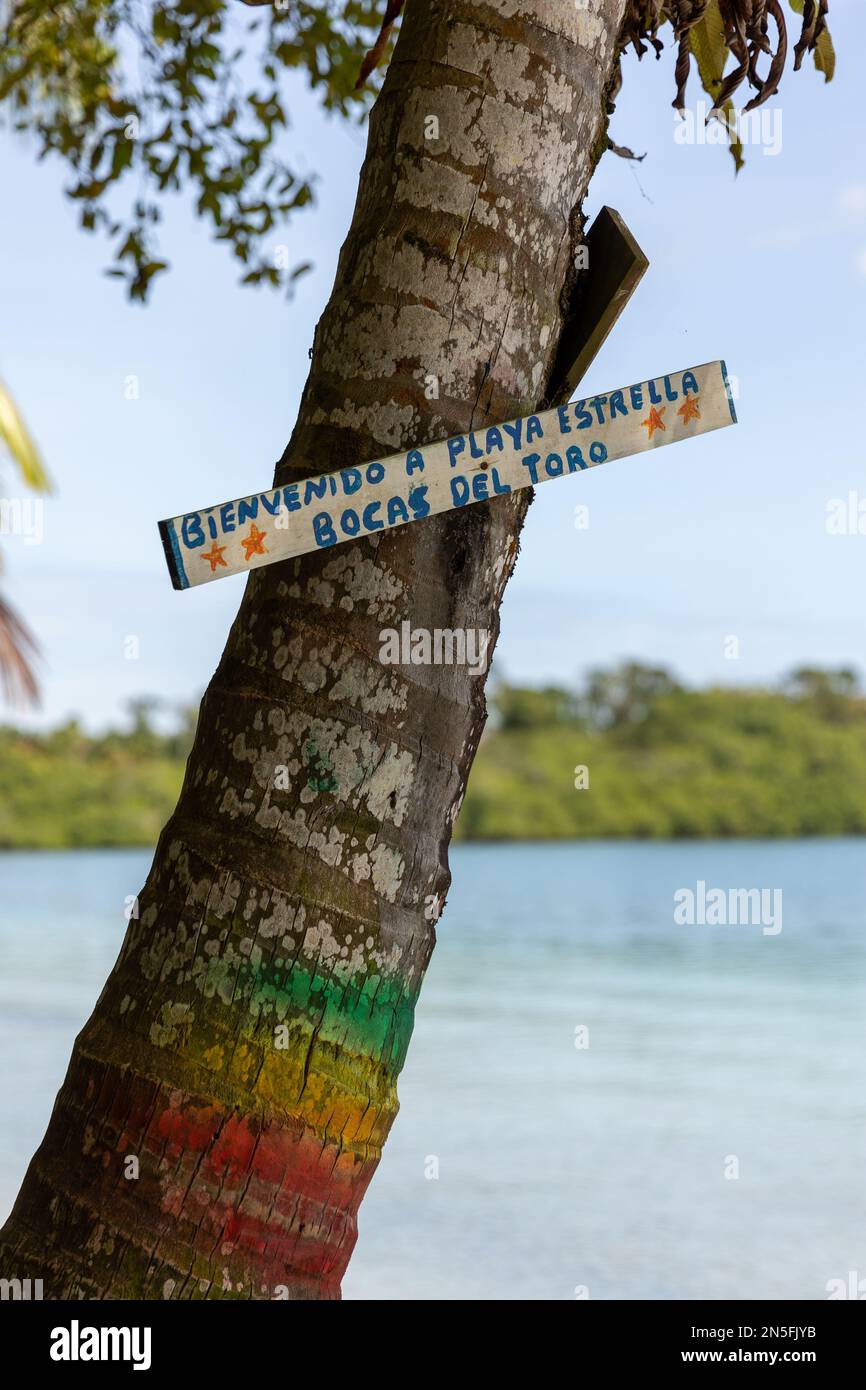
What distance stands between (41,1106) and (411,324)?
919 cm

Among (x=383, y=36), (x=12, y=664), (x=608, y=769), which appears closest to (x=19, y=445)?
(x=12, y=664)

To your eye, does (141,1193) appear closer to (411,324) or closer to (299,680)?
(299,680)

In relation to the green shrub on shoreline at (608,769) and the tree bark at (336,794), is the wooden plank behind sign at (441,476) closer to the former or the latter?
the tree bark at (336,794)

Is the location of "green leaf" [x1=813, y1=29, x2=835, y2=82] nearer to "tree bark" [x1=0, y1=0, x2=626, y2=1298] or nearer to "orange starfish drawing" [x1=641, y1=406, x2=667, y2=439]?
"tree bark" [x1=0, y1=0, x2=626, y2=1298]

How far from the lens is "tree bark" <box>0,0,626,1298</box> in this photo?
202cm

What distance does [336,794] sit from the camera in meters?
2.08

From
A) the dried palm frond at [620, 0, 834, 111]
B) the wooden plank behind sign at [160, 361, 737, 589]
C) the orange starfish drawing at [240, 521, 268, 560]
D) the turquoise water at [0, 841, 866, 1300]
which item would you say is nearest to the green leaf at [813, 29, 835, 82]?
the dried palm frond at [620, 0, 834, 111]

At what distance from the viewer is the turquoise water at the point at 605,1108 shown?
7.57m

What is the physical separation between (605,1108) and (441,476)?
945cm

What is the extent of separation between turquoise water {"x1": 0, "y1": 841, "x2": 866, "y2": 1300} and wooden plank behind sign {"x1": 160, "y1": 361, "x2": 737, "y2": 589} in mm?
5540

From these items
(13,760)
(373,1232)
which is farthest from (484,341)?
(13,760)

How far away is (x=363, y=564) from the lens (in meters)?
2.12

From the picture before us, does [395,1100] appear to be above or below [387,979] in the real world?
below

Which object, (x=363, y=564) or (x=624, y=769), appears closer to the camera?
(x=363, y=564)
